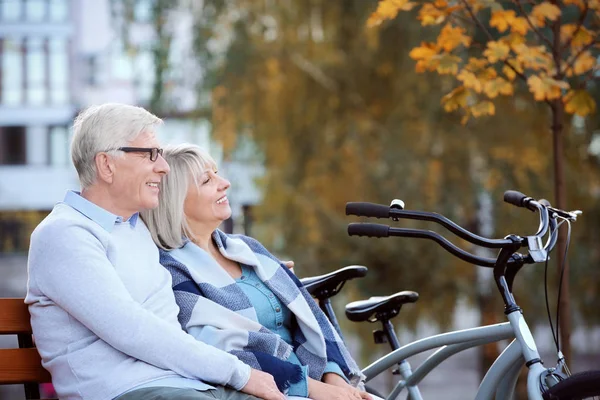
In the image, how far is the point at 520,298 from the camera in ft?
30.4

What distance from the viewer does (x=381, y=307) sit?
3518 mm

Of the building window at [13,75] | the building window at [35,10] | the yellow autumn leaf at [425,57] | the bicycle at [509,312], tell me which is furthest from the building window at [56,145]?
the bicycle at [509,312]

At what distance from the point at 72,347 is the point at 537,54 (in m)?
2.32

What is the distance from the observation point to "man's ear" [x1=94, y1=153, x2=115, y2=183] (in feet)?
8.84

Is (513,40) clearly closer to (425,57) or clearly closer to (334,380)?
(425,57)

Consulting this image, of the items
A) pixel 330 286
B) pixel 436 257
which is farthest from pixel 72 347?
pixel 436 257

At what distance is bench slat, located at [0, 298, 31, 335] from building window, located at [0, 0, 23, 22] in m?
32.7

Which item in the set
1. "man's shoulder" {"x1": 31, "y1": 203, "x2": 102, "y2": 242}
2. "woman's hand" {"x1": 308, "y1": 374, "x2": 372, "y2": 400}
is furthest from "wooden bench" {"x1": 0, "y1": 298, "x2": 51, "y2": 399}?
"woman's hand" {"x1": 308, "y1": 374, "x2": 372, "y2": 400}

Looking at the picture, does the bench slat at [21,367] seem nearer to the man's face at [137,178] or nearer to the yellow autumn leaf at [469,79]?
the man's face at [137,178]

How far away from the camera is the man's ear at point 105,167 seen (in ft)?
8.84

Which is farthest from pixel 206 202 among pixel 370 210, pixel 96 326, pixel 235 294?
pixel 96 326

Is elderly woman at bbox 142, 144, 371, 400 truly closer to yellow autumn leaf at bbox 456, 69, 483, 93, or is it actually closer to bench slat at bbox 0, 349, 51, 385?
bench slat at bbox 0, 349, 51, 385

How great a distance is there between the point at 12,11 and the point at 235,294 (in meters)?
32.9

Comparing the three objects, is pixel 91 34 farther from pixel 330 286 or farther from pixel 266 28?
pixel 330 286
